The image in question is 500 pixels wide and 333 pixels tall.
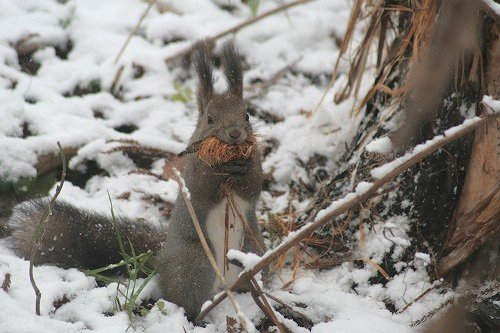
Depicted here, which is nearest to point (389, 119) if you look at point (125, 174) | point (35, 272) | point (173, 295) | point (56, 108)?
point (173, 295)

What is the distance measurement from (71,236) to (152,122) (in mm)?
1031

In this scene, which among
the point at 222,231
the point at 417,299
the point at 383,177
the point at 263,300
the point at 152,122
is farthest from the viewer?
the point at 152,122

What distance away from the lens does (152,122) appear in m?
2.91

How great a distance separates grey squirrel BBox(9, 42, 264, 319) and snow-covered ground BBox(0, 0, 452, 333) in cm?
8

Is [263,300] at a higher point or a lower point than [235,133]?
lower

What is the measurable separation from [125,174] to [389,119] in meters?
1.21

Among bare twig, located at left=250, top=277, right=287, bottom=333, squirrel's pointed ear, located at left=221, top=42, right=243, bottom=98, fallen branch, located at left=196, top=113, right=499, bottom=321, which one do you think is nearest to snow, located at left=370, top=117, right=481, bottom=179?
fallen branch, located at left=196, top=113, right=499, bottom=321

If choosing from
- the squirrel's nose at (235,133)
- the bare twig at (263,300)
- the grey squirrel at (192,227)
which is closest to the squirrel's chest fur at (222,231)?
the grey squirrel at (192,227)

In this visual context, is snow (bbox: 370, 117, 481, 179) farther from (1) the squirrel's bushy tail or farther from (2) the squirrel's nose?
(1) the squirrel's bushy tail

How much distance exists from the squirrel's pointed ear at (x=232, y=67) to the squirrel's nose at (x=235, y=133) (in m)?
0.28

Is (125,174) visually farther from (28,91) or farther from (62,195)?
(28,91)

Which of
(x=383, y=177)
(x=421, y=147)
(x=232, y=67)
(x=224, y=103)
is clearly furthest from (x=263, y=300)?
(x=232, y=67)

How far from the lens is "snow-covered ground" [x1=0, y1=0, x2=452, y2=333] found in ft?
5.69

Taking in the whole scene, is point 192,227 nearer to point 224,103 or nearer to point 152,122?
point 224,103
